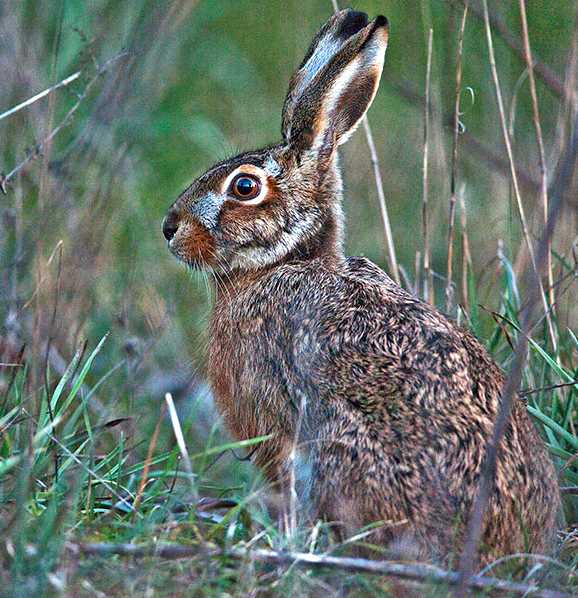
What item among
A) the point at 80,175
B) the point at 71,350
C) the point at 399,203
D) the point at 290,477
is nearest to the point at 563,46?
the point at 399,203

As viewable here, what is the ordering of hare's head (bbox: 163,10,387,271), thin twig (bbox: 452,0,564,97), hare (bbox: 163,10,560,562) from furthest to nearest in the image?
thin twig (bbox: 452,0,564,97) → hare's head (bbox: 163,10,387,271) → hare (bbox: 163,10,560,562)

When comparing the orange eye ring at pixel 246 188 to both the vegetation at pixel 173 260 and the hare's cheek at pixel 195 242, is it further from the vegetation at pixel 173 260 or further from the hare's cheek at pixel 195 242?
the vegetation at pixel 173 260

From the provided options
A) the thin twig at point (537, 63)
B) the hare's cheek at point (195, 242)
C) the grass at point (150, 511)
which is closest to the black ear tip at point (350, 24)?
the hare's cheek at point (195, 242)

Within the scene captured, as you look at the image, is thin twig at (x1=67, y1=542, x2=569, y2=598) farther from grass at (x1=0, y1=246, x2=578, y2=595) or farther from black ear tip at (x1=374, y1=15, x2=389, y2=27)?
black ear tip at (x1=374, y1=15, x2=389, y2=27)

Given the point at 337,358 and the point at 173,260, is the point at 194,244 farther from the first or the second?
the point at 173,260

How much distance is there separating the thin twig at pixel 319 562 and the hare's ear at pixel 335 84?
2171mm

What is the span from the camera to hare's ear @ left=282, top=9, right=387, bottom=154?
476 cm

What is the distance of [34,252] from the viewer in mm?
5195

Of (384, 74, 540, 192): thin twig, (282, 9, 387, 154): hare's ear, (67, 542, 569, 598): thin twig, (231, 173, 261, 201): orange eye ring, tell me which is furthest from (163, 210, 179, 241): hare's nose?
(384, 74, 540, 192): thin twig

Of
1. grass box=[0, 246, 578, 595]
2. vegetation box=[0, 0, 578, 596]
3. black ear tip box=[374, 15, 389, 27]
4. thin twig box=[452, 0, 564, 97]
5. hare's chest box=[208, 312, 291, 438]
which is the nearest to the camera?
grass box=[0, 246, 578, 595]

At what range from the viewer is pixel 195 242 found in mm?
4746

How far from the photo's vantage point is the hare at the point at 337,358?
3598 mm

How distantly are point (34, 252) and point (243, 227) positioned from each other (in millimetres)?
1050

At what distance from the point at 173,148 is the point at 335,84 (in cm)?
292
